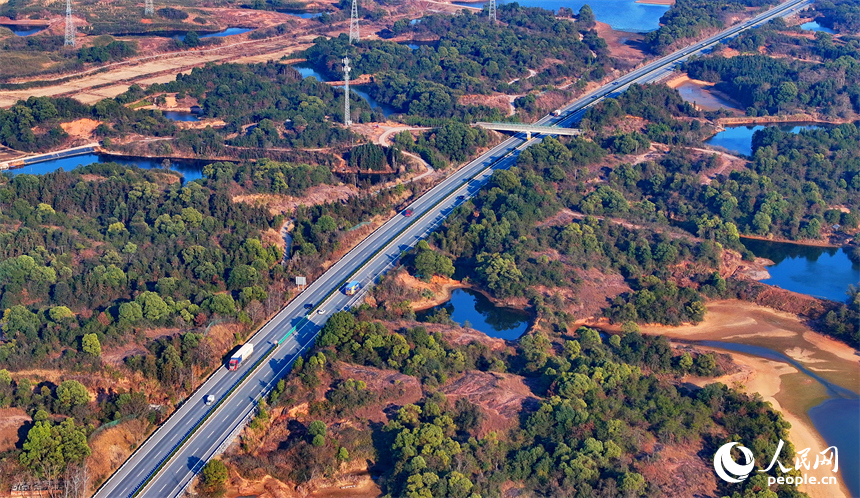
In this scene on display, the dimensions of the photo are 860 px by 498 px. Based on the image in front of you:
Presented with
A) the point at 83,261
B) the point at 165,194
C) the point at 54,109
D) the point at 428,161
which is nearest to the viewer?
the point at 83,261

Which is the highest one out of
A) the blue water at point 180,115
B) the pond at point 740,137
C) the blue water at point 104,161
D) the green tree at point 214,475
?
the pond at point 740,137

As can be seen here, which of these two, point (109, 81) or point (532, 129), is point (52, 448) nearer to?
point (532, 129)

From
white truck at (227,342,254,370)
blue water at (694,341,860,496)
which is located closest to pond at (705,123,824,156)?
blue water at (694,341,860,496)

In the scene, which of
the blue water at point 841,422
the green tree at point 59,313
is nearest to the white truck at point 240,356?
the green tree at point 59,313

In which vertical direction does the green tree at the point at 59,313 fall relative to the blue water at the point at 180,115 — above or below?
below

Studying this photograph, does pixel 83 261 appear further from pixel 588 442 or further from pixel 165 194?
pixel 588 442

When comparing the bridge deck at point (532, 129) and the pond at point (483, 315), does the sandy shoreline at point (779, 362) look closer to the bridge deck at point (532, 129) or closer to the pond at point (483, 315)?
the pond at point (483, 315)

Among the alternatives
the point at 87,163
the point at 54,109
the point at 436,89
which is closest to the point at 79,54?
the point at 54,109

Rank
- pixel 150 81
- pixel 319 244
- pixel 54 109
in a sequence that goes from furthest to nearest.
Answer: pixel 150 81, pixel 54 109, pixel 319 244
